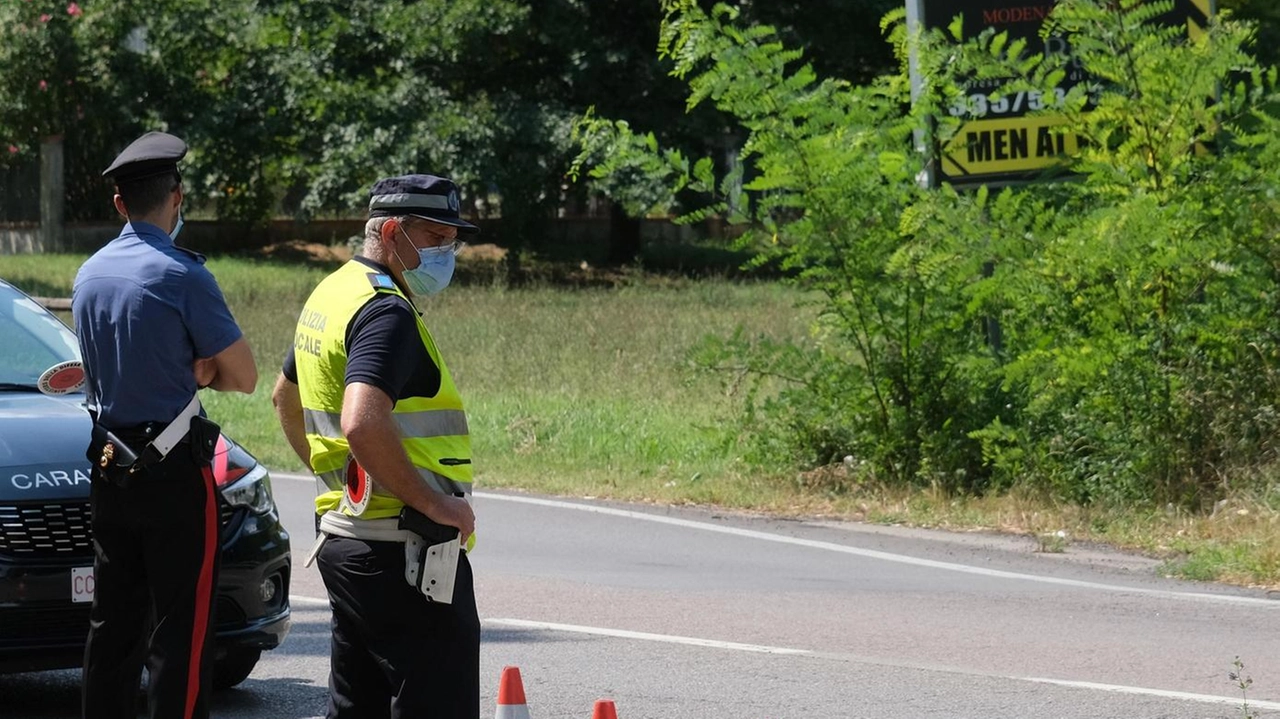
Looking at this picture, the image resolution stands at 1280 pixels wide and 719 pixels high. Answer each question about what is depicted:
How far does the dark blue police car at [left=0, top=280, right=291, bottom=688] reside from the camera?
6.15 metres

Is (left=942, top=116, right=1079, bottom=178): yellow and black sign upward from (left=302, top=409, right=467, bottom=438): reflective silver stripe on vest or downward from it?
upward

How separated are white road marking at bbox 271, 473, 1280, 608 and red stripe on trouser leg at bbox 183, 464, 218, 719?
5.52 metres

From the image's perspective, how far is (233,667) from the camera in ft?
22.7

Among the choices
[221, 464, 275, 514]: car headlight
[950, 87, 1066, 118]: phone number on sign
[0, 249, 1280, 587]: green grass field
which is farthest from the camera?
[950, 87, 1066, 118]: phone number on sign

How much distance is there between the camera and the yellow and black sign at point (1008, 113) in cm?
1291

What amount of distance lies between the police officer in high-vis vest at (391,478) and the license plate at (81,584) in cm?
202

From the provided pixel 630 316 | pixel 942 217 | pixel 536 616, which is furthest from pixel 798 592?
pixel 630 316

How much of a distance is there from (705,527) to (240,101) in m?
26.6

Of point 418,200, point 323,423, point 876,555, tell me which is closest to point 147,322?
point 323,423

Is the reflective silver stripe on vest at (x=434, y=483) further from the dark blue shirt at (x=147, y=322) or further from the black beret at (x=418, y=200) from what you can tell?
the dark blue shirt at (x=147, y=322)

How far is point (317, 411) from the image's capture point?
176 inches

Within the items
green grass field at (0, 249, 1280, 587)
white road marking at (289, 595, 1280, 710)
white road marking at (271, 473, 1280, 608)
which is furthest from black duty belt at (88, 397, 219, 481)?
green grass field at (0, 249, 1280, 587)

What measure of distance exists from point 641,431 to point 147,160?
9.82 metres

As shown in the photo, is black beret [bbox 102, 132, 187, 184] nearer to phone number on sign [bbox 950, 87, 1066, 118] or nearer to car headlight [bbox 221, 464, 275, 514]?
car headlight [bbox 221, 464, 275, 514]
